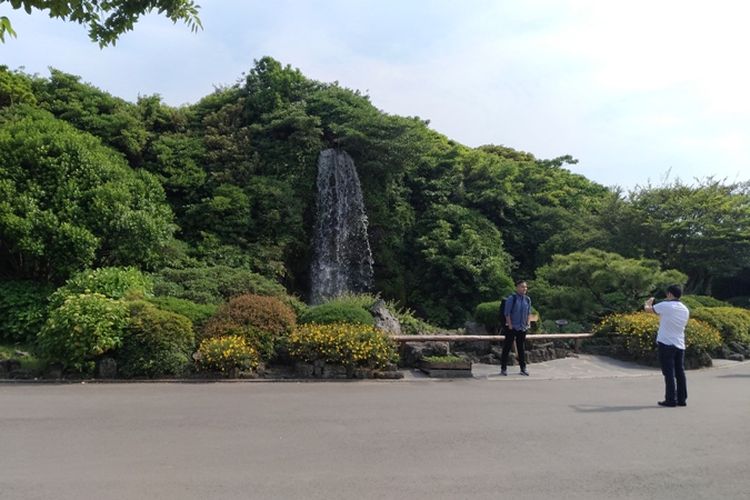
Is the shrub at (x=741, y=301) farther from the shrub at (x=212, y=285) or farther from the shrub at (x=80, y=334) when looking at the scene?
the shrub at (x=80, y=334)

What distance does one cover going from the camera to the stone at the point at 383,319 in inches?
502

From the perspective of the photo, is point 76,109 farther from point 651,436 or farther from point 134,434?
point 651,436

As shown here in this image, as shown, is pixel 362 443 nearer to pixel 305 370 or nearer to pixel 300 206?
pixel 305 370

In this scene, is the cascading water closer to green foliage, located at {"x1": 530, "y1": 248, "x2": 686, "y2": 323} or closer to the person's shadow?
green foliage, located at {"x1": 530, "y1": 248, "x2": 686, "y2": 323}

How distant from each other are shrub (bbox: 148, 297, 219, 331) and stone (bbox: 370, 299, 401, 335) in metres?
3.43

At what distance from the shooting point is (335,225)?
74.0ft

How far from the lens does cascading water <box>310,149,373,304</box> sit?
2194cm

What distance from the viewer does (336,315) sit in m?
11.7

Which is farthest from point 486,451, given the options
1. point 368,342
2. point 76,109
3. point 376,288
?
point 76,109

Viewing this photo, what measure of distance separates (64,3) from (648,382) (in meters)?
11.0

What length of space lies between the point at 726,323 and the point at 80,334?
51.6 feet

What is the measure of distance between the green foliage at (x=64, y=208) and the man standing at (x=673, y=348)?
37.7 ft

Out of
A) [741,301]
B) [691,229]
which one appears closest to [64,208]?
[691,229]

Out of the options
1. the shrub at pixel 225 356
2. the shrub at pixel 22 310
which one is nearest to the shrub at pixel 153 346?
the shrub at pixel 225 356
